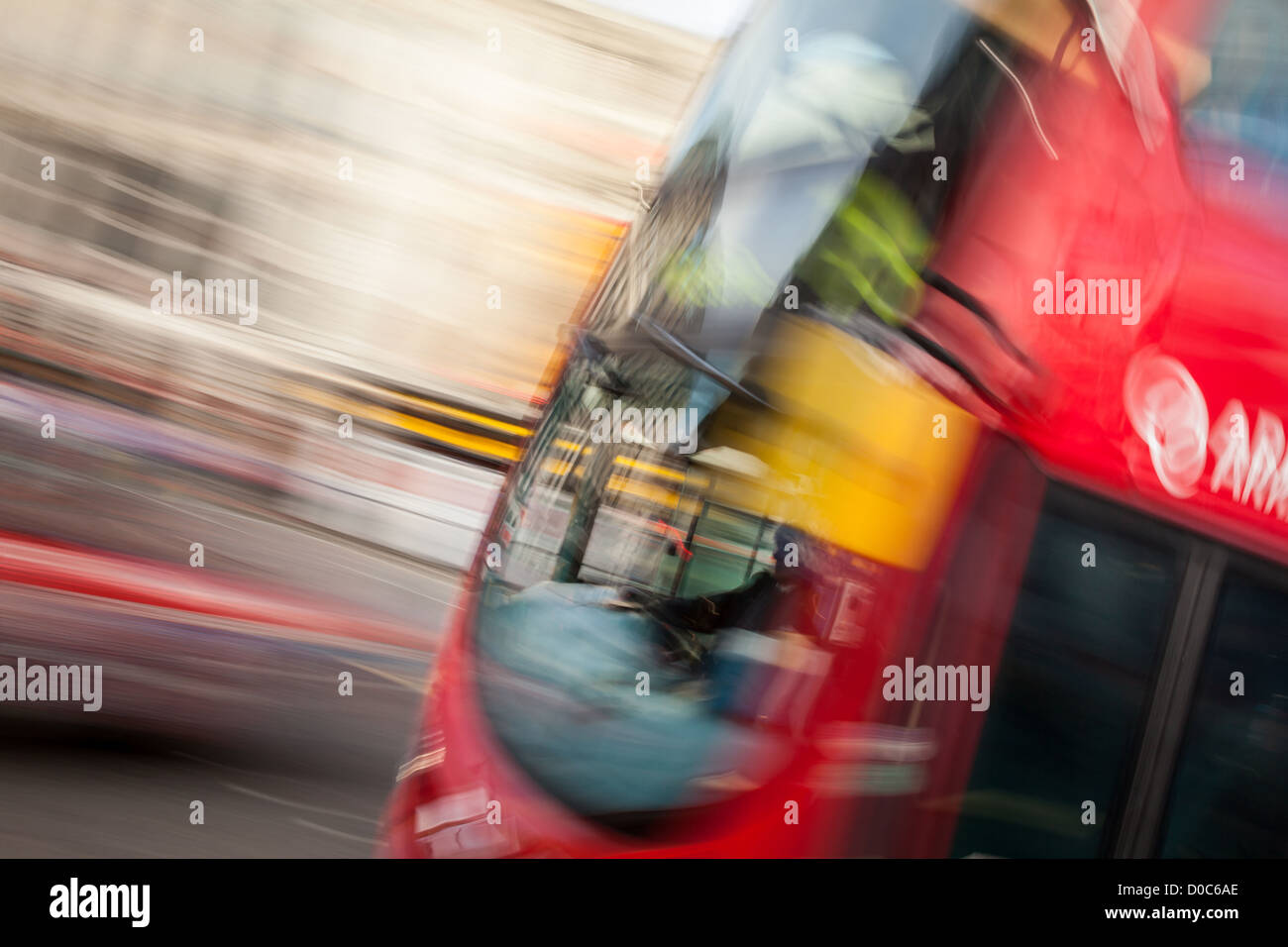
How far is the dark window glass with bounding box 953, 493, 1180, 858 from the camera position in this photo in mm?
1470

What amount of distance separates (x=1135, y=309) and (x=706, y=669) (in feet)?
3.58

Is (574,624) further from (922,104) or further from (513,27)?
(513,27)

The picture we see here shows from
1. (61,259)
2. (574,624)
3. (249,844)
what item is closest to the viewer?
(574,624)

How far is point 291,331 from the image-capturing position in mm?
2133

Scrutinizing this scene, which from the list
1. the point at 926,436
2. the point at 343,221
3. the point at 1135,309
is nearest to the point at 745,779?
the point at 926,436

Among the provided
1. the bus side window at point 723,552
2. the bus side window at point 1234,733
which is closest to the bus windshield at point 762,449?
the bus side window at point 723,552

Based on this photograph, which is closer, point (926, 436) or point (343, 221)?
point (926, 436)

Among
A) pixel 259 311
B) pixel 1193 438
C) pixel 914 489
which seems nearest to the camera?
pixel 914 489

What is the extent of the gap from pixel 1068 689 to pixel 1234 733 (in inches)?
14.7

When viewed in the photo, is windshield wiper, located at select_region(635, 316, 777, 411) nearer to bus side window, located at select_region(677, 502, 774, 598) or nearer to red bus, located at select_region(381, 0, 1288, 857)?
red bus, located at select_region(381, 0, 1288, 857)

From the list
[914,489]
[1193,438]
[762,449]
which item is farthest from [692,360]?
[1193,438]

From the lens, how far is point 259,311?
211 centimetres

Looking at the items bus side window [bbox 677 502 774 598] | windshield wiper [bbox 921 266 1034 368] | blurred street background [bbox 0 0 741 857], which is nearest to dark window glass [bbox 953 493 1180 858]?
windshield wiper [bbox 921 266 1034 368]

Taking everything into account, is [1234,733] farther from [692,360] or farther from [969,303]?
[692,360]
